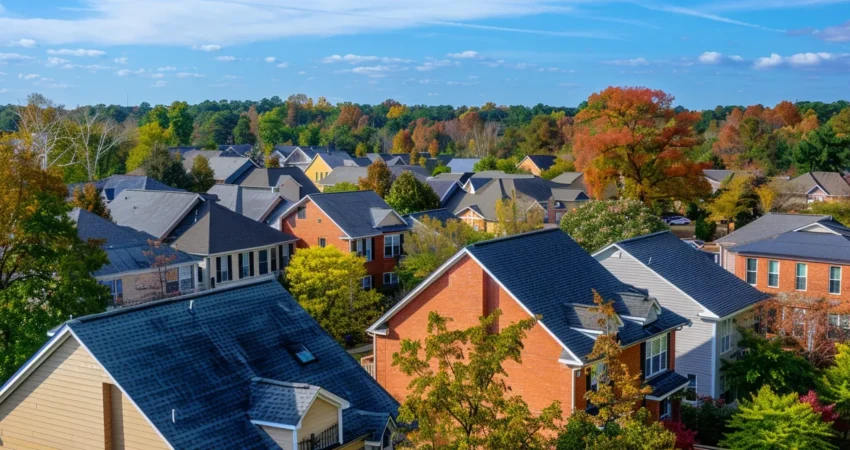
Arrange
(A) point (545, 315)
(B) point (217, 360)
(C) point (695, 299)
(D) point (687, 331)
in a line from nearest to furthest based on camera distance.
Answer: (B) point (217, 360), (A) point (545, 315), (C) point (695, 299), (D) point (687, 331)

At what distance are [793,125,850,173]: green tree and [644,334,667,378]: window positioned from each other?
6969 cm

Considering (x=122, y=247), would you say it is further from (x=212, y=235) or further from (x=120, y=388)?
(x=120, y=388)

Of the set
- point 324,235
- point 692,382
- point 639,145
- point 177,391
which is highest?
point 639,145

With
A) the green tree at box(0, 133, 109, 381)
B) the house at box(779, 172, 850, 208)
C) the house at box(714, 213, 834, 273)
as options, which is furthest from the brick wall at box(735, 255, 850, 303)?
the house at box(779, 172, 850, 208)

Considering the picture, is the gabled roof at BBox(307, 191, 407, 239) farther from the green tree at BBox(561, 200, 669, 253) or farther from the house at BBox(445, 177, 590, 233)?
the house at BBox(445, 177, 590, 233)

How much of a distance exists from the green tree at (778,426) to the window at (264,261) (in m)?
31.7

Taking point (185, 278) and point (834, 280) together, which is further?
point (185, 278)

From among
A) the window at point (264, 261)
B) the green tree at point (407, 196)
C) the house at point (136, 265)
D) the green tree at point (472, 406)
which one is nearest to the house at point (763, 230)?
the window at point (264, 261)

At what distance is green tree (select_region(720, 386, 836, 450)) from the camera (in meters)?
25.4

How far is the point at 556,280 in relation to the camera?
27359 mm

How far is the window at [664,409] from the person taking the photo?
2836 cm

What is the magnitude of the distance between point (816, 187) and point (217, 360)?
76017mm

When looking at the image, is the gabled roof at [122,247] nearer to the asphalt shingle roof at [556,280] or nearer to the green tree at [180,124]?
the asphalt shingle roof at [556,280]

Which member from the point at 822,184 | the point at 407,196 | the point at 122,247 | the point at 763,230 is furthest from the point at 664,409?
the point at 822,184
